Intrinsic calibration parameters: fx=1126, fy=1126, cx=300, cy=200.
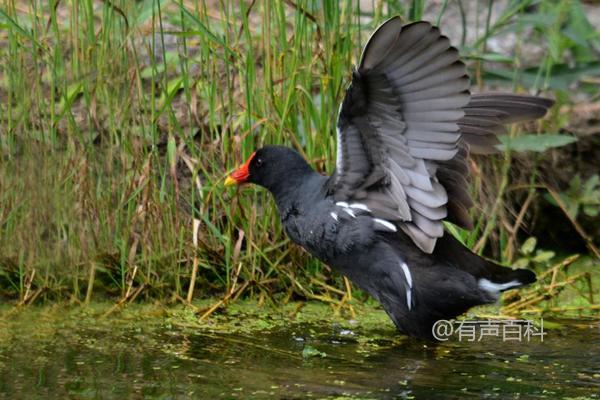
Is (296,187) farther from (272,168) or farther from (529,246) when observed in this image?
(529,246)

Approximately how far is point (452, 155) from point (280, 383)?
87 centimetres

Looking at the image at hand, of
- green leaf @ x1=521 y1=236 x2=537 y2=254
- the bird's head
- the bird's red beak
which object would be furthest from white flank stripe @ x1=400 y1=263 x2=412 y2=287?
green leaf @ x1=521 y1=236 x2=537 y2=254

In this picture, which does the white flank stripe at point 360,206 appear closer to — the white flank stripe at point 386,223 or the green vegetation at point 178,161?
the white flank stripe at point 386,223

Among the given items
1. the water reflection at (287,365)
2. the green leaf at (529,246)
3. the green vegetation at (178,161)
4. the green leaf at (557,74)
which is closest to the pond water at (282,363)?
the water reflection at (287,365)

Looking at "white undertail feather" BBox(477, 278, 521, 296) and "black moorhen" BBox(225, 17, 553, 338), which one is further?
"white undertail feather" BBox(477, 278, 521, 296)

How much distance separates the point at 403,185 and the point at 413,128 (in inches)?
8.8

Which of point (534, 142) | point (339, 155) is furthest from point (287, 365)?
point (534, 142)

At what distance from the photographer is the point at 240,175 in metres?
4.04

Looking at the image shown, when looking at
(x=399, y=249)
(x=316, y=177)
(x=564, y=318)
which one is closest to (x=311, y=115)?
(x=316, y=177)

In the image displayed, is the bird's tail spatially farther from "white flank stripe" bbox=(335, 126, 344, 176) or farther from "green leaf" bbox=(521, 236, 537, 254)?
"green leaf" bbox=(521, 236, 537, 254)

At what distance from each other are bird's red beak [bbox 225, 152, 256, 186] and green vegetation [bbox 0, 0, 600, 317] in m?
0.14

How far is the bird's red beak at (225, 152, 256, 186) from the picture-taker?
4.02 meters

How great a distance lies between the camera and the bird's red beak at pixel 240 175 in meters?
4.02

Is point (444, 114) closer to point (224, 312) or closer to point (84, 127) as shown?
point (224, 312)
